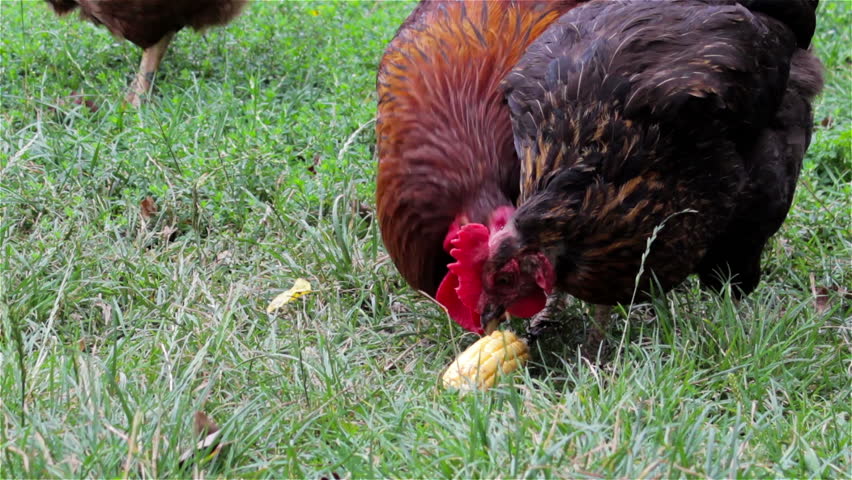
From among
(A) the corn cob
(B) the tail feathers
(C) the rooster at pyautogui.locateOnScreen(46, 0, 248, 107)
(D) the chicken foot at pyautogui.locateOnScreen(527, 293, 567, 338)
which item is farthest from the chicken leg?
(B) the tail feathers

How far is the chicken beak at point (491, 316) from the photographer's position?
10.2 feet

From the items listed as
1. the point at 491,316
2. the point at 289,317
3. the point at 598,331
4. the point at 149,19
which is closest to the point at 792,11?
the point at 598,331

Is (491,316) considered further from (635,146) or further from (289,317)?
(289,317)

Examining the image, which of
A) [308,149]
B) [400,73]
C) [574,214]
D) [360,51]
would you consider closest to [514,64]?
[400,73]

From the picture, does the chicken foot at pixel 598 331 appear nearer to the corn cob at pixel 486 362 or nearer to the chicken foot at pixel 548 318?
the chicken foot at pixel 548 318

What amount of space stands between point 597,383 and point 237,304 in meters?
1.48

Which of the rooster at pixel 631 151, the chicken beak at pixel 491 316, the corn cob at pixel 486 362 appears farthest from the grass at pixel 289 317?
the rooster at pixel 631 151

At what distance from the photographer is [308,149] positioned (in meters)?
4.78

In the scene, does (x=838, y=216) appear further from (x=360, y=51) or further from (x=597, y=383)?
(x=360, y=51)

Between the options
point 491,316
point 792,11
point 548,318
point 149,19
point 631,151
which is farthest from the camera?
point 149,19

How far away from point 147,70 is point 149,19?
28 centimetres

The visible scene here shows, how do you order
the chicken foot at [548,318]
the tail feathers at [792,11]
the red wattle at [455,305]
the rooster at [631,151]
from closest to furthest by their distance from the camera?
the rooster at [631,151]
the red wattle at [455,305]
the tail feathers at [792,11]
the chicken foot at [548,318]

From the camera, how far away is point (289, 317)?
12.3 ft

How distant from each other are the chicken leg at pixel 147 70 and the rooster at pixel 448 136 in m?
2.21
